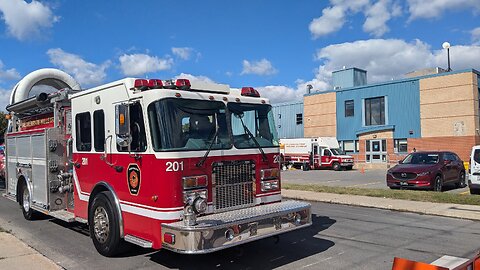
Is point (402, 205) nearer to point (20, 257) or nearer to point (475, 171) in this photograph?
point (475, 171)

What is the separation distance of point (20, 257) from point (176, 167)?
10.5 feet

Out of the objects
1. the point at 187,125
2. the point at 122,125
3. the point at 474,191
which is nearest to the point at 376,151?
the point at 474,191

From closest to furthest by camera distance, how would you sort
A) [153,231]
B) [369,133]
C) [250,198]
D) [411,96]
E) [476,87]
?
[153,231], [250,198], [476,87], [411,96], [369,133]

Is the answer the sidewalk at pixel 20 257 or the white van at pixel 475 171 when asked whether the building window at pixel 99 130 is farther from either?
the white van at pixel 475 171

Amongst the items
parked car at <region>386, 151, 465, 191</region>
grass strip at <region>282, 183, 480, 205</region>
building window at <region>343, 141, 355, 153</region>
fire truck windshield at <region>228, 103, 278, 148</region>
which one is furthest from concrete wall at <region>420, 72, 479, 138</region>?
fire truck windshield at <region>228, 103, 278, 148</region>

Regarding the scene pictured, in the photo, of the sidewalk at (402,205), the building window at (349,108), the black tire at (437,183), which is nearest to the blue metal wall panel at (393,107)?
the building window at (349,108)

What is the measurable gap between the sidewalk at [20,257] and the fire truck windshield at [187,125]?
2487 mm

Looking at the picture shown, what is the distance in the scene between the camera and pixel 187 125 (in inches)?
237

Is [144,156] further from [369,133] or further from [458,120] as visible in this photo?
[369,133]

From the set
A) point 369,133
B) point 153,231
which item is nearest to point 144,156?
point 153,231

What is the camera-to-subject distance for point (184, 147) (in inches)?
231

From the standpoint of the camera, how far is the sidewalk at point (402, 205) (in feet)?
34.7

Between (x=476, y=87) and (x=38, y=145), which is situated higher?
(x=476, y=87)

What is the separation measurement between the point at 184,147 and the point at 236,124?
116 cm
